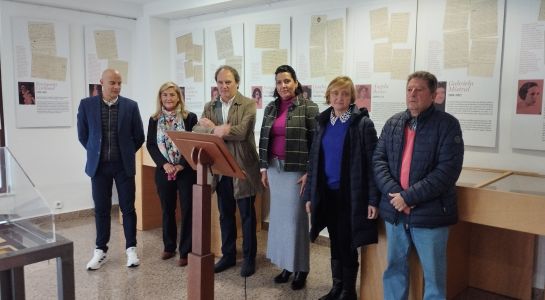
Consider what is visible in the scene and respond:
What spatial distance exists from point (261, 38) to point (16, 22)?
2285mm

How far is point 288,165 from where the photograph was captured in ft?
9.29

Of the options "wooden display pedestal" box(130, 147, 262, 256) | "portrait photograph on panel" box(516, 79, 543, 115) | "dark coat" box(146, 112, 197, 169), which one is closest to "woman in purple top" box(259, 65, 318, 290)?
"dark coat" box(146, 112, 197, 169)

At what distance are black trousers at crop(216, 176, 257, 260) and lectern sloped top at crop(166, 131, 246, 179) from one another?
1.13 metres

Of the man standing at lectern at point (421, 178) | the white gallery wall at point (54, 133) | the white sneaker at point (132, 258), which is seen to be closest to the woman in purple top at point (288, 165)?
the man standing at lectern at point (421, 178)

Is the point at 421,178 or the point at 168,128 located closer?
the point at 421,178

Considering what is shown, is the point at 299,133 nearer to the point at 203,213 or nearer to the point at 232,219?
the point at 232,219

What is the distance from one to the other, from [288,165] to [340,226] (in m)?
0.50

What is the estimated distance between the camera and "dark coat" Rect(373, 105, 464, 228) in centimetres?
212

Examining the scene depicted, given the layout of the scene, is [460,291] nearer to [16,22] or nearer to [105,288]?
[105,288]

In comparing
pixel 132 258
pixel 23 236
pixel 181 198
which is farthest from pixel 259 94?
pixel 23 236

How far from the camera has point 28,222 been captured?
179cm

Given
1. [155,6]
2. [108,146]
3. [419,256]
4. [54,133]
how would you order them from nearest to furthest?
[419,256], [108,146], [54,133], [155,6]

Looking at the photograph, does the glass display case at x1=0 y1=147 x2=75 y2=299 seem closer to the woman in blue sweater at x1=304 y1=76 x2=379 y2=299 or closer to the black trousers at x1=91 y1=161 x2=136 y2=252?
the black trousers at x1=91 y1=161 x2=136 y2=252

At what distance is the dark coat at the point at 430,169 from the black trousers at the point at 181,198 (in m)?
1.61
